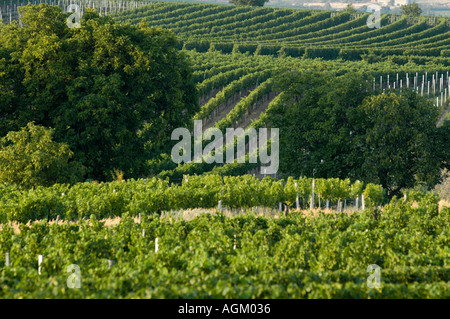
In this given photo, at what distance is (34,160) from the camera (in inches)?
923

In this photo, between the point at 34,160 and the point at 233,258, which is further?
the point at 34,160

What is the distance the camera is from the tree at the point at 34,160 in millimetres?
23641

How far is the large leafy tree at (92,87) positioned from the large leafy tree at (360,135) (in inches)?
243

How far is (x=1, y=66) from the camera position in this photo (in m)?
27.6

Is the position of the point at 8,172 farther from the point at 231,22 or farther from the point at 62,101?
the point at 231,22

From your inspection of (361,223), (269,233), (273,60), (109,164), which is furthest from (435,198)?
Answer: (273,60)

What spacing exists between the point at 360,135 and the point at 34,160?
15034mm

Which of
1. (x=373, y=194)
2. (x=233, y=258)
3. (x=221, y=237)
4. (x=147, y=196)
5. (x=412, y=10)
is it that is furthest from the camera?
(x=412, y=10)

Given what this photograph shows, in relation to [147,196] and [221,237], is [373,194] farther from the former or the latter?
[221,237]

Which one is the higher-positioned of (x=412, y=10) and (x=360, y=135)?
(x=412, y=10)
